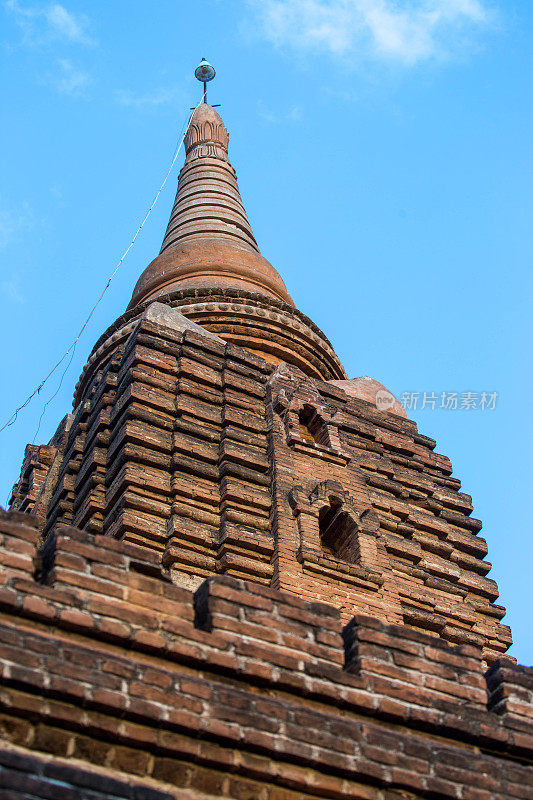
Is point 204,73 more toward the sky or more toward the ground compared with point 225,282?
more toward the sky

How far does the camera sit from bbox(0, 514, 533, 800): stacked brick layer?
4.39 m

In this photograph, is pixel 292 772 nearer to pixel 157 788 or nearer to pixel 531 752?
pixel 157 788

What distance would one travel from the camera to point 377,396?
13.5 metres

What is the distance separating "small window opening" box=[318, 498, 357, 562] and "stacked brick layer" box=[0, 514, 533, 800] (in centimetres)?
421

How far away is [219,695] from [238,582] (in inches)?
30.4

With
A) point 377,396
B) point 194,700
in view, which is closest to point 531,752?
point 194,700

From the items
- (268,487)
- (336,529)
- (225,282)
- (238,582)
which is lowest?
(238,582)

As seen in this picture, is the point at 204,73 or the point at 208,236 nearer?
the point at 208,236

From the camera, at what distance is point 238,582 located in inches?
216

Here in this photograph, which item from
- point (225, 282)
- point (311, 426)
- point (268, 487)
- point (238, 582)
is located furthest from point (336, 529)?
point (225, 282)

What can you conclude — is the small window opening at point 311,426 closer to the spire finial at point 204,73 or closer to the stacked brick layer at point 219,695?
the stacked brick layer at point 219,695

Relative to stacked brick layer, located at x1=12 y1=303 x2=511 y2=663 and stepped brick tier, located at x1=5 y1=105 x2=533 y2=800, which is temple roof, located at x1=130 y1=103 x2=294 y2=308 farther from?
stacked brick layer, located at x1=12 y1=303 x2=511 y2=663

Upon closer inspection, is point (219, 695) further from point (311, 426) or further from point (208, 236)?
point (208, 236)

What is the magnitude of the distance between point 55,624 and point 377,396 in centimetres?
899
